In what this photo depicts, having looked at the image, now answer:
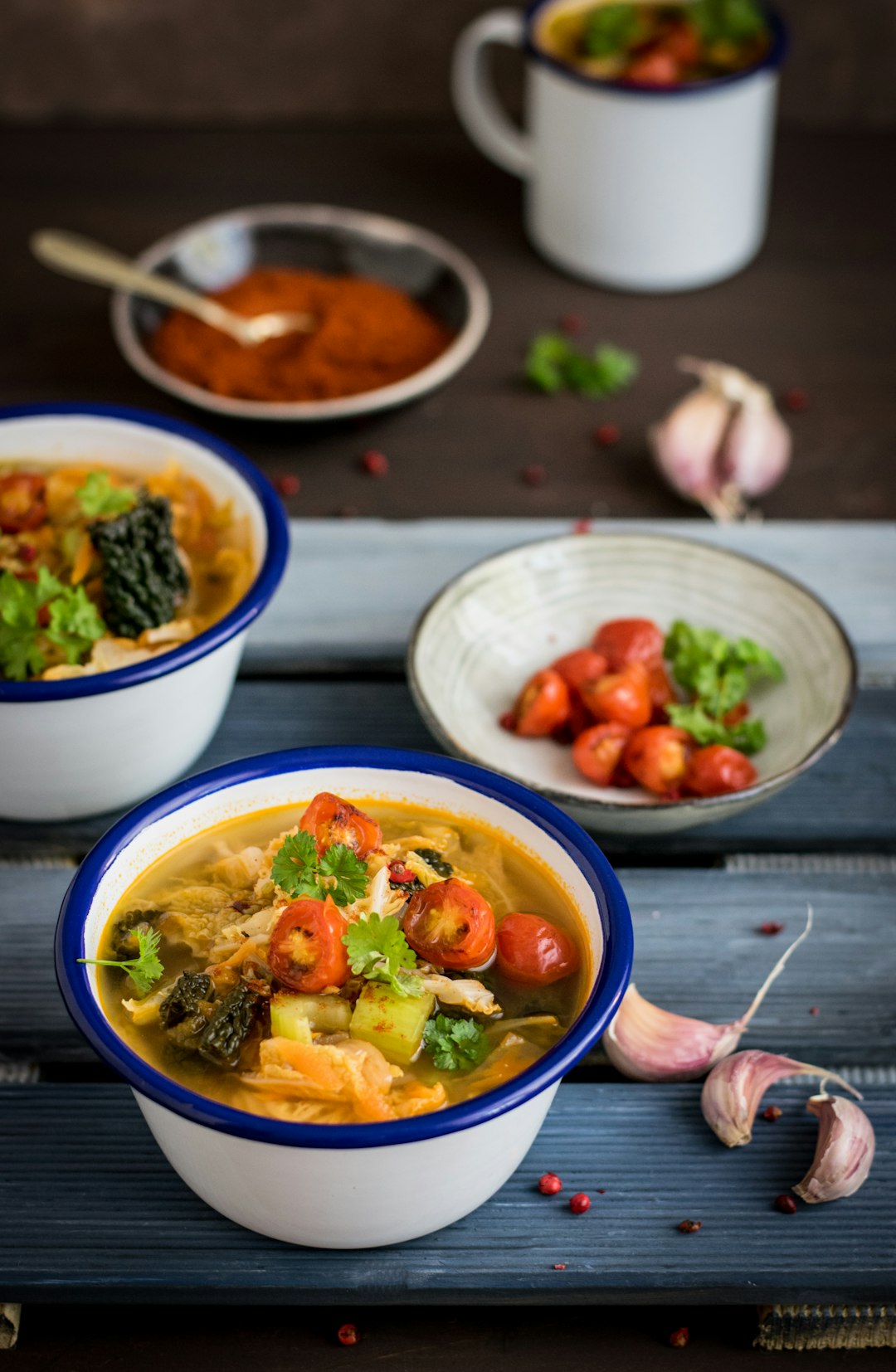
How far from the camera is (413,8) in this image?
400 centimetres

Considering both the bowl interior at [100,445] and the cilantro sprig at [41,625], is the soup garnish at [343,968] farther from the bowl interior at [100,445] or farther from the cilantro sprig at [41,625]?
the bowl interior at [100,445]

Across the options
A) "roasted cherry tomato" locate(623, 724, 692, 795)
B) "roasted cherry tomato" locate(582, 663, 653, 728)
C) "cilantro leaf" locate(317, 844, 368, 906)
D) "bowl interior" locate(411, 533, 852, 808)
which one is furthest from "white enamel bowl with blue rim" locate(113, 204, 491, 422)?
"cilantro leaf" locate(317, 844, 368, 906)

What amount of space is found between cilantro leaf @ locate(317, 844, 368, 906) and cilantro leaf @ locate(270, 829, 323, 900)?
0.01 meters

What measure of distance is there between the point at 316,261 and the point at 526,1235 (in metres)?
2.28

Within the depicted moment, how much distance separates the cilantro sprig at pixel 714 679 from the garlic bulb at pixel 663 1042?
1.22 feet

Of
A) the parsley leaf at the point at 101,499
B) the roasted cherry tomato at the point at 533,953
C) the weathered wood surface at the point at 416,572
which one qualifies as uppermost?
the parsley leaf at the point at 101,499

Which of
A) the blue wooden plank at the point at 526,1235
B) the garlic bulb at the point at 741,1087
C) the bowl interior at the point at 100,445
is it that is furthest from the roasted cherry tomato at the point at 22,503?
the garlic bulb at the point at 741,1087

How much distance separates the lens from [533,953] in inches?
59.6

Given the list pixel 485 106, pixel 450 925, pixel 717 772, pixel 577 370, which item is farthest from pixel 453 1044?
pixel 485 106

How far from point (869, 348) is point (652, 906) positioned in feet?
5.91

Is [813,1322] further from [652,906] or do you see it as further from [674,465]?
[674,465]

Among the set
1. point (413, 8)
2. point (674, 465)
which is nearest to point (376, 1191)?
point (674, 465)

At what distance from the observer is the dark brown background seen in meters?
4.01

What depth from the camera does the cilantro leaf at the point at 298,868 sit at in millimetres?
1481
